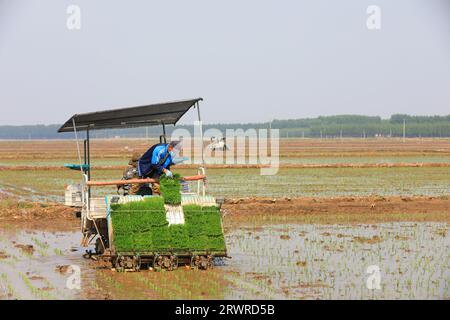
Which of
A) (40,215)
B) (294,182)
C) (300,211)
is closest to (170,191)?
(40,215)

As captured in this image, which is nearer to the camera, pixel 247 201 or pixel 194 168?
pixel 247 201

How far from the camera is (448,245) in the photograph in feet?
49.5

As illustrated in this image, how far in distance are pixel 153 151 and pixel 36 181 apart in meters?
19.4

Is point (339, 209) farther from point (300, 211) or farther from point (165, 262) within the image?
point (165, 262)

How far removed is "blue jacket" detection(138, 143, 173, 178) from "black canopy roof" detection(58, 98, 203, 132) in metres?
0.65

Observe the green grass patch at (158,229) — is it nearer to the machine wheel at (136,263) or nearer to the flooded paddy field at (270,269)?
the machine wheel at (136,263)

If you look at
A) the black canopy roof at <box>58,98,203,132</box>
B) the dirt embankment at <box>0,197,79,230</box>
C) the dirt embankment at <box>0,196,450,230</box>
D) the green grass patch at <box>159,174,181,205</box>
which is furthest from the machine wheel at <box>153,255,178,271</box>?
the dirt embankment at <box>0,197,79,230</box>

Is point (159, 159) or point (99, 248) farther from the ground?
point (159, 159)

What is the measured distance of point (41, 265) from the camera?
1316 cm

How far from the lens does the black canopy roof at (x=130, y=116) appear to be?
12711 millimetres

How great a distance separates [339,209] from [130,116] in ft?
30.2
